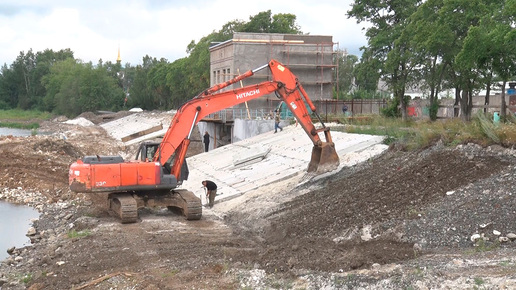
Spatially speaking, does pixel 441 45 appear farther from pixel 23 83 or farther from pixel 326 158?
pixel 23 83

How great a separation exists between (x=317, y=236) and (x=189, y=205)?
18.5 feet

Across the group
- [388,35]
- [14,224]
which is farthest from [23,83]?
[14,224]

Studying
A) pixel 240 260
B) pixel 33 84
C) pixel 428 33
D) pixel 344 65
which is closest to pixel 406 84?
pixel 428 33

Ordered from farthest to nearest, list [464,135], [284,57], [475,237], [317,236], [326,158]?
[284,57] < [326,158] < [464,135] < [317,236] < [475,237]

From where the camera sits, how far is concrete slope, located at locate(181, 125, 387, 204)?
2423 centimetres

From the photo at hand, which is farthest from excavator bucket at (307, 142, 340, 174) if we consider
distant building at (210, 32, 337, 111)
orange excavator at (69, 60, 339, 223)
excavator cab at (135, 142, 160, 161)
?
distant building at (210, 32, 337, 111)

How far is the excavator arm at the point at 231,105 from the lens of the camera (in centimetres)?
2000

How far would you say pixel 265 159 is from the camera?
98.5ft

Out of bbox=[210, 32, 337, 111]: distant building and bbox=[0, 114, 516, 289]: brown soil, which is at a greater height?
bbox=[210, 32, 337, 111]: distant building

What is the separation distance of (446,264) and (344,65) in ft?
325

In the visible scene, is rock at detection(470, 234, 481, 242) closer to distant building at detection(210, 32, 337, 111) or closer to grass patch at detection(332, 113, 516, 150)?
grass patch at detection(332, 113, 516, 150)

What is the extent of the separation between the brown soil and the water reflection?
2.43 ft

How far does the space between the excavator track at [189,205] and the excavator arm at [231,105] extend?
2.36ft

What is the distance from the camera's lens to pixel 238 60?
55.8m
